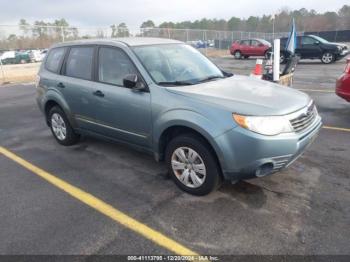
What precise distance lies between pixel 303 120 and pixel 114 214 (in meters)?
2.27

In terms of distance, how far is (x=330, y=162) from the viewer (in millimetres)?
4512

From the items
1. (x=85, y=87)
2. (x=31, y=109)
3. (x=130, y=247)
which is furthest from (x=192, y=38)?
(x=130, y=247)

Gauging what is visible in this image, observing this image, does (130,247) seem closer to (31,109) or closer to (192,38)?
(31,109)

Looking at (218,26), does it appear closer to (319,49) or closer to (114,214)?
(319,49)

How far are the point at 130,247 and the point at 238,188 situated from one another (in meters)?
1.55

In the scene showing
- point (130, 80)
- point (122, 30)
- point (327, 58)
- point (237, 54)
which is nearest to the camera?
point (130, 80)

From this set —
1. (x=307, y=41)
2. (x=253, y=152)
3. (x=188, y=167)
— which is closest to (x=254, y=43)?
(x=307, y=41)

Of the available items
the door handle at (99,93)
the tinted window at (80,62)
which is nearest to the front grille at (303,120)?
the door handle at (99,93)

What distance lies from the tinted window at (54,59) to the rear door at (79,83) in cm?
20

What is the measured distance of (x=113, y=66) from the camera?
14.4 ft

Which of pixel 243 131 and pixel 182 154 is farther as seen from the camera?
pixel 182 154

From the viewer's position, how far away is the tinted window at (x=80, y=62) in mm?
4738

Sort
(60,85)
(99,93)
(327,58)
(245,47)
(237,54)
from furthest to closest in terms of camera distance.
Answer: (237,54), (245,47), (327,58), (60,85), (99,93)

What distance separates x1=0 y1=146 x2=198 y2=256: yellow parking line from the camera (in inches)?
113
